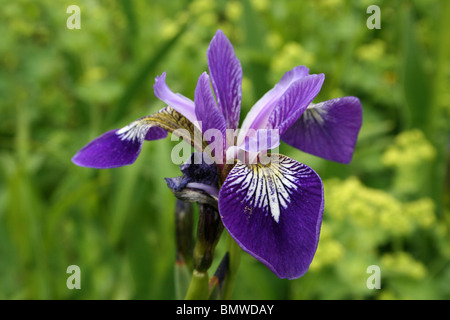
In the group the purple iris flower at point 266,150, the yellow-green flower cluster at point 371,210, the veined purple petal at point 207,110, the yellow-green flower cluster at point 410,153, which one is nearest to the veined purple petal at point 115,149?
the purple iris flower at point 266,150

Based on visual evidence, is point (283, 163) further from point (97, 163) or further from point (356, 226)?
point (356, 226)

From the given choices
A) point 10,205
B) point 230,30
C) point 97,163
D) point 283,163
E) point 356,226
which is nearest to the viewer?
point 283,163

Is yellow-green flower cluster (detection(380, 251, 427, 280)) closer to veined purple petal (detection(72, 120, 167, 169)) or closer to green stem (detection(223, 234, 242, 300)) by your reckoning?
green stem (detection(223, 234, 242, 300))

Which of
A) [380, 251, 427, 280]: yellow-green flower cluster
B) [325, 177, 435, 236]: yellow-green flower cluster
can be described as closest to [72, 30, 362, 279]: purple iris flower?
[325, 177, 435, 236]: yellow-green flower cluster

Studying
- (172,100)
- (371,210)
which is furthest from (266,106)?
(371,210)

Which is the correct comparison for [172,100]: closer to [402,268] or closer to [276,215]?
[276,215]

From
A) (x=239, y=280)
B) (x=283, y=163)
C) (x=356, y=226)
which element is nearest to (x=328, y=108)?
(x=283, y=163)

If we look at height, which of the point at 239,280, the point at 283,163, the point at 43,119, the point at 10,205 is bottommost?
the point at 239,280

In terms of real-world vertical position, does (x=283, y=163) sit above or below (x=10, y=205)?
above
